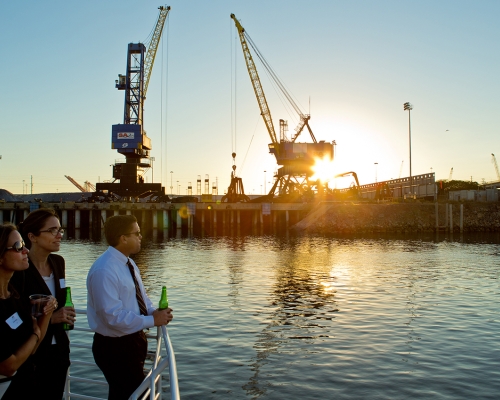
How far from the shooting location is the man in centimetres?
488

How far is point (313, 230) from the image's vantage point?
71.2 meters

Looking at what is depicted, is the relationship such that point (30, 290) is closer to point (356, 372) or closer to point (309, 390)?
point (309, 390)

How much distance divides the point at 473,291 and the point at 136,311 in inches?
775

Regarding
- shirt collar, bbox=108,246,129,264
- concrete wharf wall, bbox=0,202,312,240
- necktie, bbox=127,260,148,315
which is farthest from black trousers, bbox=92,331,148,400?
concrete wharf wall, bbox=0,202,312,240

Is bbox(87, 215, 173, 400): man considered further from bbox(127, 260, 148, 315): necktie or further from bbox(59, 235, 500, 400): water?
bbox(59, 235, 500, 400): water

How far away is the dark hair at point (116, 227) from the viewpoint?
206 inches

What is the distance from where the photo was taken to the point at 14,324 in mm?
3883

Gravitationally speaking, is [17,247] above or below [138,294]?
above

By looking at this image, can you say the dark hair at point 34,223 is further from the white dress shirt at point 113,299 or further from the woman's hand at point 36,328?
the woman's hand at point 36,328

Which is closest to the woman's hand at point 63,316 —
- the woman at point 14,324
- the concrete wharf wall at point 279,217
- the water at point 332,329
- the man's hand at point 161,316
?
the woman at point 14,324

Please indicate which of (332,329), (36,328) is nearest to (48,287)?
(36,328)

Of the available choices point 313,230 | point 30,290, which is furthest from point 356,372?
point 313,230

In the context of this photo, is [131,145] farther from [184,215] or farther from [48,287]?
[48,287]

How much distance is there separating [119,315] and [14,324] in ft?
3.70
